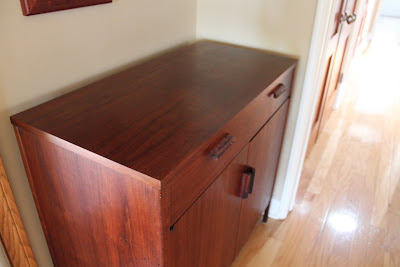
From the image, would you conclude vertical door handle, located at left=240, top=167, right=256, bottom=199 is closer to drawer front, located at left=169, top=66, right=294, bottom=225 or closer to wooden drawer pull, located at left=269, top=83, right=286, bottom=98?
drawer front, located at left=169, top=66, right=294, bottom=225

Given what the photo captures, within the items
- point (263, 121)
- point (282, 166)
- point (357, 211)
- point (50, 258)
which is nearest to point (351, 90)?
point (357, 211)

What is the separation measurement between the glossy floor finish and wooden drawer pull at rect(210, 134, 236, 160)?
2.92 ft

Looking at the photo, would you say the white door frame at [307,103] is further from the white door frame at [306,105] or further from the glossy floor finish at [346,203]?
the glossy floor finish at [346,203]

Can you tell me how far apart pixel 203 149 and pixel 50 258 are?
0.70m

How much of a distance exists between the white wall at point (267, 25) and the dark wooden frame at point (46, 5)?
67cm

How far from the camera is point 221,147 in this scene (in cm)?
83

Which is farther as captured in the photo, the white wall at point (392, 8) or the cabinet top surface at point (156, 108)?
the white wall at point (392, 8)

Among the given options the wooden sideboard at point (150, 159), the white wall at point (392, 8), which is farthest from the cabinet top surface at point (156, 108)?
the white wall at point (392, 8)

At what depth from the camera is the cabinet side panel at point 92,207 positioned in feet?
2.37

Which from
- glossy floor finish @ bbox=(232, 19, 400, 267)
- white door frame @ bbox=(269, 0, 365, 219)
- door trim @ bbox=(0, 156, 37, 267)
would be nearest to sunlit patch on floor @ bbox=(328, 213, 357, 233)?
→ glossy floor finish @ bbox=(232, 19, 400, 267)

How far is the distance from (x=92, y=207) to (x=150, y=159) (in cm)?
23

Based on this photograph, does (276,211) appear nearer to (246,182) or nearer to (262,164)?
(262,164)

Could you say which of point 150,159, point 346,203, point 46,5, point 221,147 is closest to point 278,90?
point 221,147

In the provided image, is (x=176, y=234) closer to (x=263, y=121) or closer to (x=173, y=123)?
(x=173, y=123)
